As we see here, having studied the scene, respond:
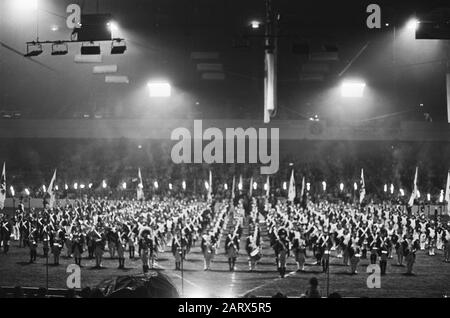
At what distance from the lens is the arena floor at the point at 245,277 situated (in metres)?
13.2

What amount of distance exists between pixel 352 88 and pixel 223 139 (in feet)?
22.4

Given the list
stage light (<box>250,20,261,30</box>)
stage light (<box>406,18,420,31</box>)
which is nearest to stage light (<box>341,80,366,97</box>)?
stage light (<box>406,18,420,31</box>)

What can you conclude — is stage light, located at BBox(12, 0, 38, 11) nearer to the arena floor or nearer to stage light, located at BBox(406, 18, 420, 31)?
the arena floor

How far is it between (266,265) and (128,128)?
14584 millimetres

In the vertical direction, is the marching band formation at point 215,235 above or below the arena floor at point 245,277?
above

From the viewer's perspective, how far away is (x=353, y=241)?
16.5 metres

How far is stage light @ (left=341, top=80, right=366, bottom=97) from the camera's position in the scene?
89.8 ft

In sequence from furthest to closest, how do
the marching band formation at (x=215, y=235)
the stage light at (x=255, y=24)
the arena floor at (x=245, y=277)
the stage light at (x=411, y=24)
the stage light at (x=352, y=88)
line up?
the stage light at (x=352, y=88) → the stage light at (x=255, y=24) → the stage light at (x=411, y=24) → the marching band formation at (x=215, y=235) → the arena floor at (x=245, y=277)

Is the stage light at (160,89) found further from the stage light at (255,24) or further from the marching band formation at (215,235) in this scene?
the stage light at (255,24)

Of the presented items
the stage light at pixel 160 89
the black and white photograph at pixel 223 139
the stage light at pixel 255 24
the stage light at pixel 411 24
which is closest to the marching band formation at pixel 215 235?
the black and white photograph at pixel 223 139

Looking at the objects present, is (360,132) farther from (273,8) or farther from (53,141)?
(53,141)

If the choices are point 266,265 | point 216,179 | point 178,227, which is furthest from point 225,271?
point 216,179

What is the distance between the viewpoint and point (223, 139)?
28.9 meters

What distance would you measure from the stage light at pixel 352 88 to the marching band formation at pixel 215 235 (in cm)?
584
